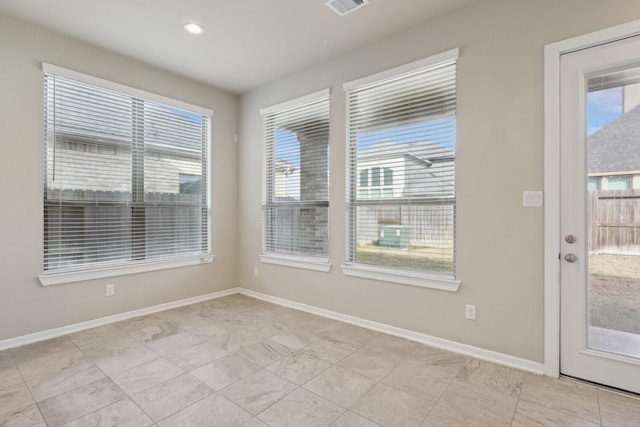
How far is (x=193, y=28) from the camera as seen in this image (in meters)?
2.94

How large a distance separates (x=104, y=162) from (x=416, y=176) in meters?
3.22

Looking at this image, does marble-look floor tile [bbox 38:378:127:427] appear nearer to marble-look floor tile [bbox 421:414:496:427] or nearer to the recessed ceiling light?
marble-look floor tile [bbox 421:414:496:427]

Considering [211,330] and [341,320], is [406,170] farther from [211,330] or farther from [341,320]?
[211,330]

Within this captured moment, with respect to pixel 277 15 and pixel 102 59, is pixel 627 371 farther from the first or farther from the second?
pixel 102 59

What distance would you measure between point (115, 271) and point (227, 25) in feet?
9.07

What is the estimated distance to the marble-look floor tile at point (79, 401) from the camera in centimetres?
187

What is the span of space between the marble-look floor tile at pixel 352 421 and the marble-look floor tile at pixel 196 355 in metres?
1.22

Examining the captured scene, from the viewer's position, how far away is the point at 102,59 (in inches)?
132

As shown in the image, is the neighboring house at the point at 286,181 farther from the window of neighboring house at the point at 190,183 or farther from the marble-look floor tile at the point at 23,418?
the marble-look floor tile at the point at 23,418

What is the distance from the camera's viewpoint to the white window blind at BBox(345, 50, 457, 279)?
9.33 ft

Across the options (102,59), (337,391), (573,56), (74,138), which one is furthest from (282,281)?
(573,56)

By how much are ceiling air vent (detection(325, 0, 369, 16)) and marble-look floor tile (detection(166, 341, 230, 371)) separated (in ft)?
9.87

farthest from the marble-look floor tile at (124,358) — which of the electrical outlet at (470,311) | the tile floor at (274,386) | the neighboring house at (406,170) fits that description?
the electrical outlet at (470,311)

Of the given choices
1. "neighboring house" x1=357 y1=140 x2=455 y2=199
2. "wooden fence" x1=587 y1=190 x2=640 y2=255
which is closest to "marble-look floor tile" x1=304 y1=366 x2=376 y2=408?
"neighboring house" x1=357 y1=140 x2=455 y2=199
